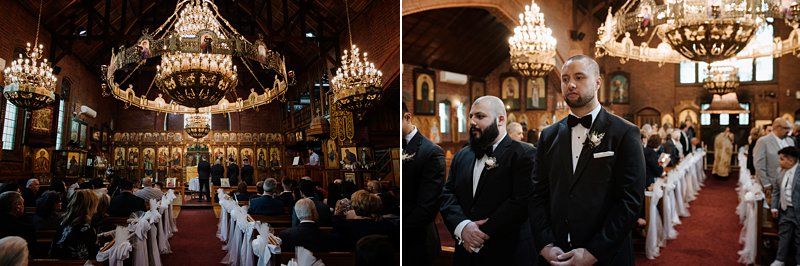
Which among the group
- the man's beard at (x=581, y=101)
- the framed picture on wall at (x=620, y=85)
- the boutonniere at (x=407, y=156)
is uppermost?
the framed picture on wall at (x=620, y=85)

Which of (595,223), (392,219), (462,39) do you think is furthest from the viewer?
(462,39)

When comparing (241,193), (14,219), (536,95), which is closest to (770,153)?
(241,193)

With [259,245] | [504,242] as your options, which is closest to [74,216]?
[259,245]

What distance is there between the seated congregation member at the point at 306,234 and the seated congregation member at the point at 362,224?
138 mm

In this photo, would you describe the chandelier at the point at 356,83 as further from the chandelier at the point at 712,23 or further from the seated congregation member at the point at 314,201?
the chandelier at the point at 712,23

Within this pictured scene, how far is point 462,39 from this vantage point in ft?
56.0

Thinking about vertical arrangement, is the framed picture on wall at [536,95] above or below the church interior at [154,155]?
above

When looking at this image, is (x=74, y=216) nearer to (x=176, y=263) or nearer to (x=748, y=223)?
(x=176, y=263)

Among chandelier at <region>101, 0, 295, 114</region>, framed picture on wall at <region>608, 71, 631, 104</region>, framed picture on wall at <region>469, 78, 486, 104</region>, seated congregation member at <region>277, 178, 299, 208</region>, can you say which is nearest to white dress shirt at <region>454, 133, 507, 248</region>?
seated congregation member at <region>277, 178, 299, 208</region>

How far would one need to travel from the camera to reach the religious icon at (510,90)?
71.5 ft

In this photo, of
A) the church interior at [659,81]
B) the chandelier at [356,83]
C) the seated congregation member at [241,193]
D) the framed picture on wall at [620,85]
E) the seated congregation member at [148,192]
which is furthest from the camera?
the framed picture on wall at [620,85]

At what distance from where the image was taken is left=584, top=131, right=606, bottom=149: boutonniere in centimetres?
231

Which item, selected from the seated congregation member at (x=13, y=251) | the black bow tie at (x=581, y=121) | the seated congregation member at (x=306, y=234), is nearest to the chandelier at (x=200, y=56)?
the seated congregation member at (x=306, y=234)

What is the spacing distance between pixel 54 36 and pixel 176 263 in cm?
133
